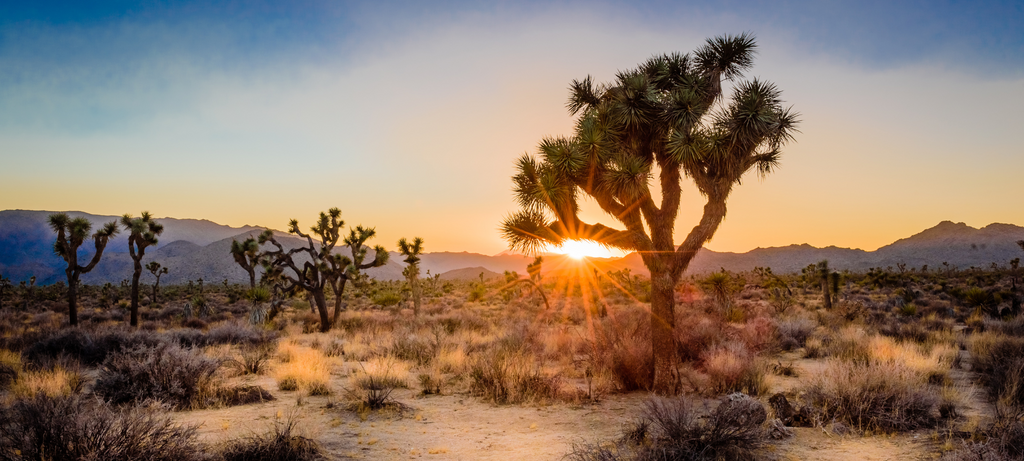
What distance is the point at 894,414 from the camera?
6.54 metres

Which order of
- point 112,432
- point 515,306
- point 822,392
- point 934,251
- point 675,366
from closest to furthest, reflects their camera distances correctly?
point 112,432 < point 822,392 < point 675,366 < point 515,306 < point 934,251

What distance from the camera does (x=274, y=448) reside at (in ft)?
17.9

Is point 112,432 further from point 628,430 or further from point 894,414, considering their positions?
point 894,414

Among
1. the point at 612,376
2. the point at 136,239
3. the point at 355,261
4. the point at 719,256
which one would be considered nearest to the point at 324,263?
the point at 355,261

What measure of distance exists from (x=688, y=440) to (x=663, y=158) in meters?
5.51

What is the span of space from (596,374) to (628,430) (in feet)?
A: 12.5

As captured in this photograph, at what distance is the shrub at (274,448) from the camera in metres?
5.34

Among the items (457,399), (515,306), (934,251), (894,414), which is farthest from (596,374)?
(934,251)

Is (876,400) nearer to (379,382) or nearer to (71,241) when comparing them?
(379,382)

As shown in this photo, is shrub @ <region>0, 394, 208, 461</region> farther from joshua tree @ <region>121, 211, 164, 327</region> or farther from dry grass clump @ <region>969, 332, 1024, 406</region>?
joshua tree @ <region>121, 211, 164, 327</region>

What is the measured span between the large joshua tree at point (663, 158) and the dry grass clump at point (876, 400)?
249cm

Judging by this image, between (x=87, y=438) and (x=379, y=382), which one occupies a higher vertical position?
(x=87, y=438)

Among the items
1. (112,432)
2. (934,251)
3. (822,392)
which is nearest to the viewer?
(112,432)

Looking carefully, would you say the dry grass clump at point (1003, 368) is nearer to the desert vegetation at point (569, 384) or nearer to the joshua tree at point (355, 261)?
the desert vegetation at point (569, 384)
